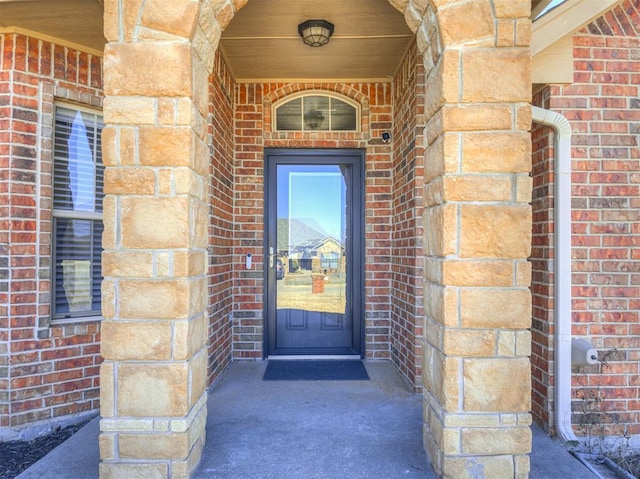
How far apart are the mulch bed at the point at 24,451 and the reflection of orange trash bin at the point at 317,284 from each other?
2197 mm

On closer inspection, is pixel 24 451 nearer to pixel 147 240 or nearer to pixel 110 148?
pixel 147 240

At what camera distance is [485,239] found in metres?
1.68

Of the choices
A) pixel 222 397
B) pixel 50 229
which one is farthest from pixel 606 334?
pixel 50 229

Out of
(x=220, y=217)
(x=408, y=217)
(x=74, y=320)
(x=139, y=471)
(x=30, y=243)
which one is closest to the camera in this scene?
(x=139, y=471)

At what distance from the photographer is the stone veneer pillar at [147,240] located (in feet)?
5.42

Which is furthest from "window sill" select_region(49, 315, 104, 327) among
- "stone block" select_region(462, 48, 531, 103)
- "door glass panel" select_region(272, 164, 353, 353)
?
"stone block" select_region(462, 48, 531, 103)

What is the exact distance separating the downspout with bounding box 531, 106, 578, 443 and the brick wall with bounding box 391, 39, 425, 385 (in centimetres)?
88

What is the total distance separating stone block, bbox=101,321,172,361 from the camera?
5.44 feet

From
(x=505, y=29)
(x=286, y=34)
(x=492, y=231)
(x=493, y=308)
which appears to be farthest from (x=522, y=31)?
(x=286, y=34)

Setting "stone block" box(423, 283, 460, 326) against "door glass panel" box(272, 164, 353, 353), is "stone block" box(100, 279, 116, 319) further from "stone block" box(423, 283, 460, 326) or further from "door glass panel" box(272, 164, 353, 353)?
"door glass panel" box(272, 164, 353, 353)

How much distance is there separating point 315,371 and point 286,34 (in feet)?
9.09

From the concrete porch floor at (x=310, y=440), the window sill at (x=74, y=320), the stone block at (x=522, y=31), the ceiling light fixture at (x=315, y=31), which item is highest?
the ceiling light fixture at (x=315, y=31)

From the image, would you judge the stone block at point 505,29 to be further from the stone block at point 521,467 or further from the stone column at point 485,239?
the stone block at point 521,467

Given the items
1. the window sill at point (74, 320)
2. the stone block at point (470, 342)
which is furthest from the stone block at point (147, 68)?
the window sill at point (74, 320)
